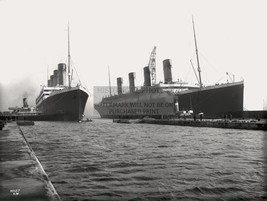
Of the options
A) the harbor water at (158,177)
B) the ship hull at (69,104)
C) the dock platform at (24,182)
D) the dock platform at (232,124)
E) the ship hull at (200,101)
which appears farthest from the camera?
the ship hull at (69,104)

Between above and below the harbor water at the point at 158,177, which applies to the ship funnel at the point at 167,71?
above

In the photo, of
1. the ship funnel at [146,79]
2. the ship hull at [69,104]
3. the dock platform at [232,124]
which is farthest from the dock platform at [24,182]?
the ship funnel at [146,79]

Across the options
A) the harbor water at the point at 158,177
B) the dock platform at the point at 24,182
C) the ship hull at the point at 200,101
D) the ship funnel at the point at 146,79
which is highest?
the ship funnel at the point at 146,79

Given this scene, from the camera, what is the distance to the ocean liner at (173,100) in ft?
186

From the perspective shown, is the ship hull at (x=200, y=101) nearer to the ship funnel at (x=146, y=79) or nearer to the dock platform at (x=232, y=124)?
the ship funnel at (x=146, y=79)

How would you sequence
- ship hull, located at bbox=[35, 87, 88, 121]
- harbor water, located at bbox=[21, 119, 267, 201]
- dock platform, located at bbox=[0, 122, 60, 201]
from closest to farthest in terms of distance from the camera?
dock platform, located at bbox=[0, 122, 60, 201]
harbor water, located at bbox=[21, 119, 267, 201]
ship hull, located at bbox=[35, 87, 88, 121]

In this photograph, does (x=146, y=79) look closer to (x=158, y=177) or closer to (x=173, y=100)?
(x=173, y=100)

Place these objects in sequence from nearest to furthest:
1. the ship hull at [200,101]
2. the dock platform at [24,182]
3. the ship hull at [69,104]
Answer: the dock platform at [24,182]
the ship hull at [200,101]
the ship hull at [69,104]

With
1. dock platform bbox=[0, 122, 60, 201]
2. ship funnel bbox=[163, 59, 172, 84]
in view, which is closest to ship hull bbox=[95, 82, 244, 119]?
ship funnel bbox=[163, 59, 172, 84]

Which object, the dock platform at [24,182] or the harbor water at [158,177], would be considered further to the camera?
the harbor water at [158,177]

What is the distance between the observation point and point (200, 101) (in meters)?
64.1

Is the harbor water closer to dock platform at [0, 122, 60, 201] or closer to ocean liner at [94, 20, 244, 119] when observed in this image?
dock platform at [0, 122, 60, 201]

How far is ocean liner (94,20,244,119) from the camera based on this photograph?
56.6m

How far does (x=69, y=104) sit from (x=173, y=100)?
28027 mm
